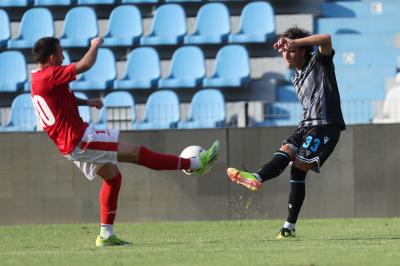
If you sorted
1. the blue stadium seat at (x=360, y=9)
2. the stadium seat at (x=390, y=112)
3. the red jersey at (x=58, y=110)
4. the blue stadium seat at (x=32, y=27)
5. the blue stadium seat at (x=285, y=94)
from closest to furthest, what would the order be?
the red jersey at (x=58, y=110) → the stadium seat at (x=390, y=112) → the blue stadium seat at (x=285, y=94) → the blue stadium seat at (x=32, y=27) → the blue stadium seat at (x=360, y=9)

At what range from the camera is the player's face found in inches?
363

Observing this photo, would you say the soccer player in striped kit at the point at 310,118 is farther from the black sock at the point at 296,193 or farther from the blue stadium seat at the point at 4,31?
the blue stadium seat at the point at 4,31

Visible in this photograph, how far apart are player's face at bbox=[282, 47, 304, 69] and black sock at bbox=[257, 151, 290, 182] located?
86cm

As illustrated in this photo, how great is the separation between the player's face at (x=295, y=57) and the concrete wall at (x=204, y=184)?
15.5 feet

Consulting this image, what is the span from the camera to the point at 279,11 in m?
19.4

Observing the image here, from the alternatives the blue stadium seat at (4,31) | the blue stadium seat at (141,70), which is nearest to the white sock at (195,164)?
the blue stadium seat at (141,70)

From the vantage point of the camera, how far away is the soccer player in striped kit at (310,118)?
9.09 metres

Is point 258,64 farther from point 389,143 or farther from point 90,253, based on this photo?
point 90,253

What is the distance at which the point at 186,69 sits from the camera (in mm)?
17812

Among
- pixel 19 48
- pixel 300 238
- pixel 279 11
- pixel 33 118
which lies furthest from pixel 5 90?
pixel 300 238

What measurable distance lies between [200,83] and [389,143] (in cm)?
482

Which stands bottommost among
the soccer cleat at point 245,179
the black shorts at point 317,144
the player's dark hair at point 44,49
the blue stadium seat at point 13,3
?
the soccer cleat at point 245,179

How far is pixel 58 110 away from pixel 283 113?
7.87m

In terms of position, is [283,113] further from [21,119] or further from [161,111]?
[21,119]
